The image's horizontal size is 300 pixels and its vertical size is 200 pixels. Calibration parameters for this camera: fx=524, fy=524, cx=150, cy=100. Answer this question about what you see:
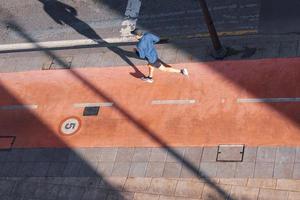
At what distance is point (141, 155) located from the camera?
13641 millimetres

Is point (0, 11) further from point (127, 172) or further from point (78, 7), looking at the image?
point (127, 172)

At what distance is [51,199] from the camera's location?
44.1 ft

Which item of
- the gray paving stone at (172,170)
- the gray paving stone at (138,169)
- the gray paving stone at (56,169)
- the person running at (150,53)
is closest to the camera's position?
the gray paving stone at (172,170)

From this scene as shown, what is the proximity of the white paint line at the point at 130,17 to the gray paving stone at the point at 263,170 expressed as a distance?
6972 millimetres

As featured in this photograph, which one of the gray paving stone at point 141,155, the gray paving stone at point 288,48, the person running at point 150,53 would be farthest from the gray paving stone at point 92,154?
the gray paving stone at point 288,48

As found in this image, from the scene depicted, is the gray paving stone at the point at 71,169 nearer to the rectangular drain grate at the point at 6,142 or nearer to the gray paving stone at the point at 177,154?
the rectangular drain grate at the point at 6,142

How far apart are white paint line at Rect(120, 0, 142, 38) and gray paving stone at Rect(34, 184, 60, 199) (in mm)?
5900

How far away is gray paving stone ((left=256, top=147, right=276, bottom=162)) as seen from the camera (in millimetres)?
12430

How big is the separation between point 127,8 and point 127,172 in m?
6.96

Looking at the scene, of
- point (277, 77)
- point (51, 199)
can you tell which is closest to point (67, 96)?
point (51, 199)

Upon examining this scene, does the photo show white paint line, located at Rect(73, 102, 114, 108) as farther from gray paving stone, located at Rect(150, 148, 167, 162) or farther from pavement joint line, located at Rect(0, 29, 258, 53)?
pavement joint line, located at Rect(0, 29, 258, 53)

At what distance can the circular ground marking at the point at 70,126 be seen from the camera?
15.0 metres

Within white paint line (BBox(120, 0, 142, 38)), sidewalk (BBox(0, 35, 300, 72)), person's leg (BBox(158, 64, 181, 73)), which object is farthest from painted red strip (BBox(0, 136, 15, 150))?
white paint line (BBox(120, 0, 142, 38))

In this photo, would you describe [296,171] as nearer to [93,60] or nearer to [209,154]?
[209,154]
